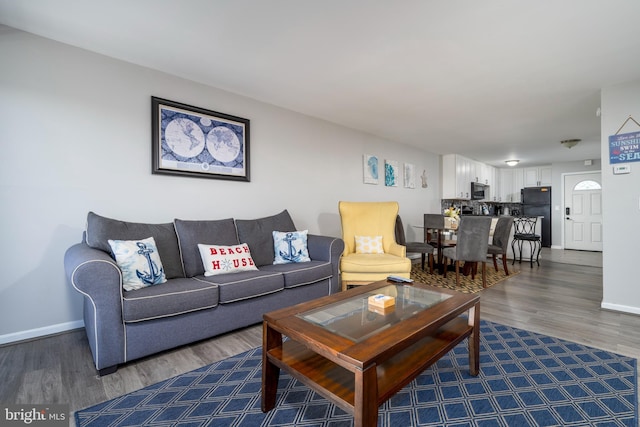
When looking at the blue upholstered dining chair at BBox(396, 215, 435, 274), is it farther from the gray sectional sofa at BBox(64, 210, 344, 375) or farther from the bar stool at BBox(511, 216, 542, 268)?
the bar stool at BBox(511, 216, 542, 268)

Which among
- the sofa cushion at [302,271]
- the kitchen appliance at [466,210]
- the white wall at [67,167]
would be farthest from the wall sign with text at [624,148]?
the kitchen appliance at [466,210]

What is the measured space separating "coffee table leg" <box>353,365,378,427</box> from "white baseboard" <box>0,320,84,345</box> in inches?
101

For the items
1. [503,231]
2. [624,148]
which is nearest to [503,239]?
[503,231]

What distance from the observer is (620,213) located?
3043mm

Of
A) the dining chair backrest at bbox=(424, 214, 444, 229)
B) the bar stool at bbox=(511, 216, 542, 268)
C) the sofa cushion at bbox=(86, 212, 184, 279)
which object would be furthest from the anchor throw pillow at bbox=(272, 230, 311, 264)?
the bar stool at bbox=(511, 216, 542, 268)

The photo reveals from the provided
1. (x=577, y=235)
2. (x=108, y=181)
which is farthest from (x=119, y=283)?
(x=577, y=235)

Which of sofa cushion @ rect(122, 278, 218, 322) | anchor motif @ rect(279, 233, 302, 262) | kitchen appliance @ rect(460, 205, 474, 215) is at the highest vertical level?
kitchen appliance @ rect(460, 205, 474, 215)

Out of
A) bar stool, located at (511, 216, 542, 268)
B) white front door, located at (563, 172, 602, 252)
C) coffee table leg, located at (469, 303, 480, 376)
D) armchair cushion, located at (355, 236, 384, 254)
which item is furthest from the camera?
white front door, located at (563, 172, 602, 252)

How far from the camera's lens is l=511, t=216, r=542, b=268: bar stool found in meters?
5.45

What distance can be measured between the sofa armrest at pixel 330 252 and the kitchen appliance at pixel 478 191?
5470mm

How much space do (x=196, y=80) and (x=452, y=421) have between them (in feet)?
11.2

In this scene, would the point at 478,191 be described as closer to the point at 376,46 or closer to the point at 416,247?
the point at 416,247

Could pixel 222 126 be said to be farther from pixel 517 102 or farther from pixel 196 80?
pixel 517 102

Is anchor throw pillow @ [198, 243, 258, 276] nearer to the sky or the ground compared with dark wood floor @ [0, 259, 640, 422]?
nearer to the sky
